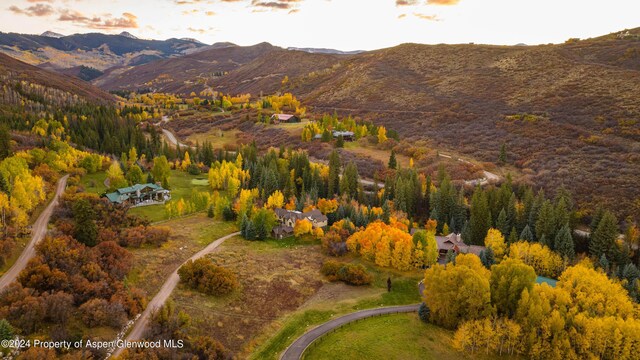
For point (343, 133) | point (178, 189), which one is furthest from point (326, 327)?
point (343, 133)

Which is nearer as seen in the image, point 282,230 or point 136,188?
point 282,230

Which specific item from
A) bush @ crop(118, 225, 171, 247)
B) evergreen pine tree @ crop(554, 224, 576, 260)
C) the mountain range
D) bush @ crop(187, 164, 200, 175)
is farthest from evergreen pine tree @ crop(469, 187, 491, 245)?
bush @ crop(187, 164, 200, 175)

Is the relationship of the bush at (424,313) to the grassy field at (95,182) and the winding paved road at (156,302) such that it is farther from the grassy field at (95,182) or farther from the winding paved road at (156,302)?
the grassy field at (95,182)

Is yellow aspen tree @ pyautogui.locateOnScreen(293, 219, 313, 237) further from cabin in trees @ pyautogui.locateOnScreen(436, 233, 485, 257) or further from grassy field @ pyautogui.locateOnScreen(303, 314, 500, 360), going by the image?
grassy field @ pyautogui.locateOnScreen(303, 314, 500, 360)

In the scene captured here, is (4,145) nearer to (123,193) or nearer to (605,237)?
(123,193)

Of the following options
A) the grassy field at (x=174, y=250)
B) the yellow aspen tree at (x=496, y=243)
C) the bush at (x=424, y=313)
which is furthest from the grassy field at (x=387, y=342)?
the yellow aspen tree at (x=496, y=243)

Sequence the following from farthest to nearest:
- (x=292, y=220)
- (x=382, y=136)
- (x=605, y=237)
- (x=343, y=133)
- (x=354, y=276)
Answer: (x=343, y=133) < (x=382, y=136) < (x=292, y=220) < (x=605, y=237) < (x=354, y=276)
